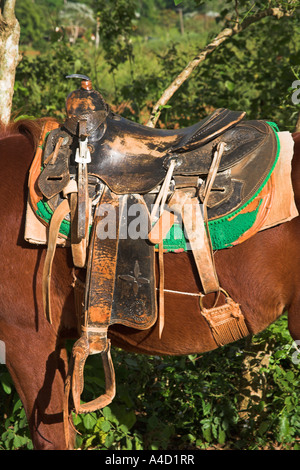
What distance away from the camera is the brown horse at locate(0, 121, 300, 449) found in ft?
6.19

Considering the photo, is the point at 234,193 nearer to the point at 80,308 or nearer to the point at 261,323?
the point at 261,323

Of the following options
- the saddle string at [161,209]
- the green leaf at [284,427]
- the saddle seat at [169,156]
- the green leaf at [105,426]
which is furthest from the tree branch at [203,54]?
the green leaf at [284,427]

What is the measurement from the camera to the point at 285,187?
6.11ft

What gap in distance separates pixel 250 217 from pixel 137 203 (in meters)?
0.44

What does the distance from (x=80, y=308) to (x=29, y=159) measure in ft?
A: 2.27

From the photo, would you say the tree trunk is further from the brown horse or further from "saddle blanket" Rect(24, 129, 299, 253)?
"saddle blanket" Rect(24, 129, 299, 253)

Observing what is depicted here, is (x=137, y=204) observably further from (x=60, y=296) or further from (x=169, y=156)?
(x=60, y=296)

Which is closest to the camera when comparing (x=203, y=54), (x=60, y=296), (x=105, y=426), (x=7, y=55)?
(x=60, y=296)

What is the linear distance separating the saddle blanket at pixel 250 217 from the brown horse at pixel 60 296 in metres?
0.04

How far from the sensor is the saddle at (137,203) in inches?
74.2

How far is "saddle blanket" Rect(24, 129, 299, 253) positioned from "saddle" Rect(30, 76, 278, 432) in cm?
2

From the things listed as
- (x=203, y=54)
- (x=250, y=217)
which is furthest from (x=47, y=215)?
(x=203, y=54)

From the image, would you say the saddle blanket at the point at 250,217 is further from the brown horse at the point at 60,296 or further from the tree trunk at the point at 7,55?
the tree trunk at the point at 7,55

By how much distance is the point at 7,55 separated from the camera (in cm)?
319
